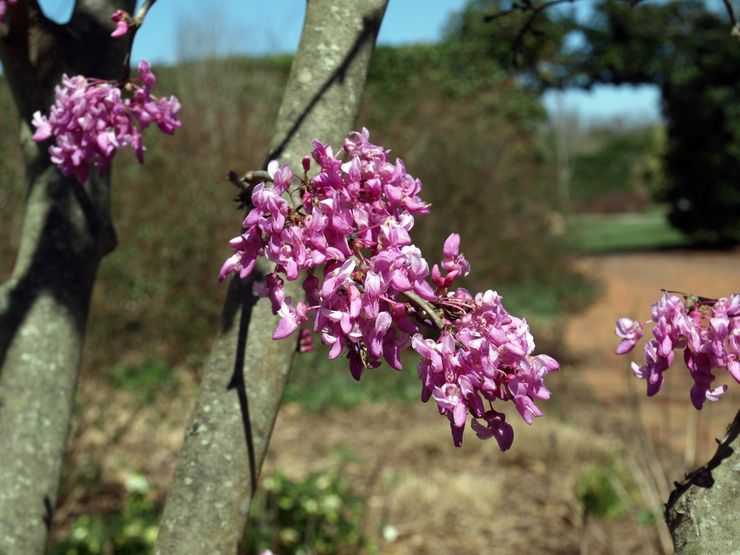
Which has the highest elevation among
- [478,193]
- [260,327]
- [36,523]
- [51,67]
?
[51,67]

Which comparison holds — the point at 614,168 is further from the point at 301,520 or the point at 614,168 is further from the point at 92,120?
the point at 92,120

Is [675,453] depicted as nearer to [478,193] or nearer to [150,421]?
[150,421]

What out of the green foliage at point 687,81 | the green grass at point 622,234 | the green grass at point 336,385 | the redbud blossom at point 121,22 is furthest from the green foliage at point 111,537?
the green foliage at point 687,81

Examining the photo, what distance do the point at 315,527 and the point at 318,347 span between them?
346cm

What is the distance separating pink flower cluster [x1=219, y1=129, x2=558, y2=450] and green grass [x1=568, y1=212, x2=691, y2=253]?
13.6 m

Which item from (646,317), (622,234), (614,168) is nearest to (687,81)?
(646,317)

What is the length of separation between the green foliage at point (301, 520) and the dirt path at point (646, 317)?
152 cm

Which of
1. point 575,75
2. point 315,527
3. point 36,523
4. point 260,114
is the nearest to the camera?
point 36,523

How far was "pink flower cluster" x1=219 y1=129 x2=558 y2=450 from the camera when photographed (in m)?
1.09

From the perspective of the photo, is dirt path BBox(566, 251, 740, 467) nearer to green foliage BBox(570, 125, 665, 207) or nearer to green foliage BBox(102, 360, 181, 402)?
green foliage BBox(102, 360, 181, 402)

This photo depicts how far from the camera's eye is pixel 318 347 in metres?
7.46

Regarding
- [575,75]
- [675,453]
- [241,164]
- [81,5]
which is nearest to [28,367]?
[81,5]

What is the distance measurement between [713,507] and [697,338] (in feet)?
1.01

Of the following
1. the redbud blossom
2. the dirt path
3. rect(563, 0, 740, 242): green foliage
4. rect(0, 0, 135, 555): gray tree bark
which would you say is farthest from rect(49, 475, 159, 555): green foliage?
rect(563, 0, 740, 242): green foliage
